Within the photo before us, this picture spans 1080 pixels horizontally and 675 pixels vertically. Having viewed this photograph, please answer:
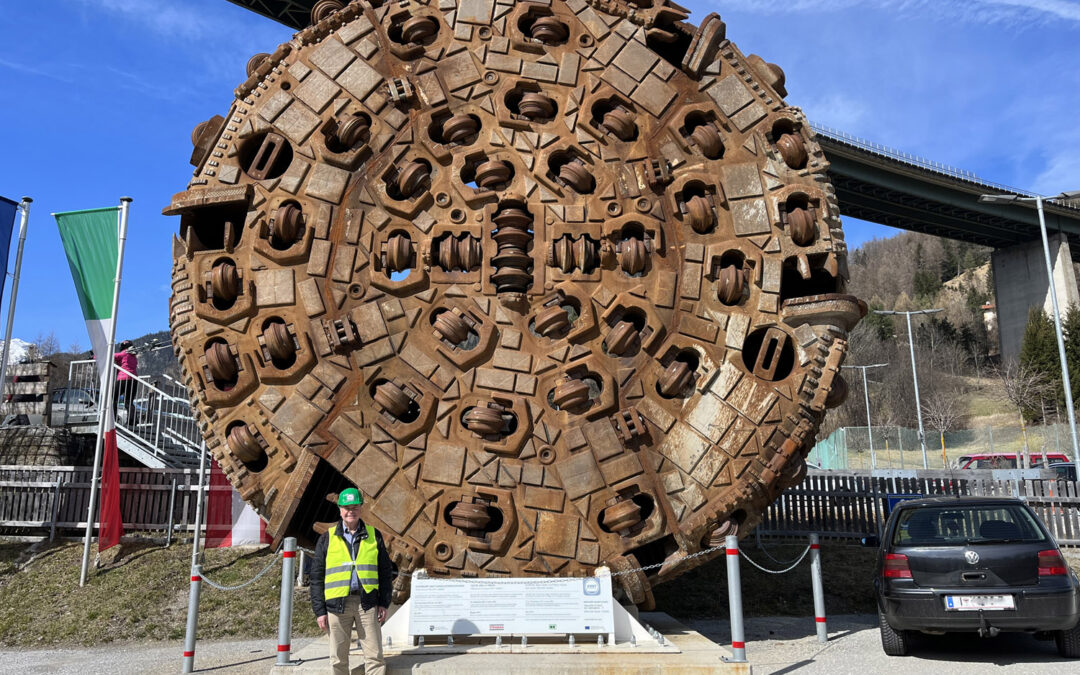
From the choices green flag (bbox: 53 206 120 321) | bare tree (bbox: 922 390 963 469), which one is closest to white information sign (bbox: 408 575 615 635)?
green flag (bbox: 53 206 120 321)

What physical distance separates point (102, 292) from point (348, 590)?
10.5 metres

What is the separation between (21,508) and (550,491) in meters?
11.7

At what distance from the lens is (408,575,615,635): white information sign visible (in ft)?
23.3

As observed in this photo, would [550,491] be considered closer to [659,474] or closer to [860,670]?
[659,474]

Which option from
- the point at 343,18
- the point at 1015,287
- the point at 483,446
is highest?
the point at 1015,287

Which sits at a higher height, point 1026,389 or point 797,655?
point 1026,389

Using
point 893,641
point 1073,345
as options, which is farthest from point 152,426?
point 1073,345

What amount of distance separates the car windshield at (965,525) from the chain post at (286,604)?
6.31m

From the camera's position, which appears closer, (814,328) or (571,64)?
(814,328)

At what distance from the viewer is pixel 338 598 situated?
19.6ft

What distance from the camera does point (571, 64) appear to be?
9.06 m

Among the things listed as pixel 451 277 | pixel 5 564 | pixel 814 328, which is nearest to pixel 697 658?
pixel 814 328

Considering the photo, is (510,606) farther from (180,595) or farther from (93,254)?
(93,254)

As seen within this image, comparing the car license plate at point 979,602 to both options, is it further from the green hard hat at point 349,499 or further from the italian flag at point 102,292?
the italian flag at point 102,292
